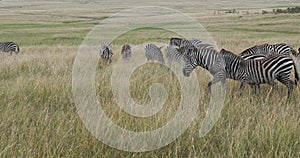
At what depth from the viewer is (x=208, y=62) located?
7793mm

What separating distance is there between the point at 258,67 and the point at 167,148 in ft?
11.4

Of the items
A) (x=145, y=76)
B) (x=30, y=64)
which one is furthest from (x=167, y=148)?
(x=30, y=64)

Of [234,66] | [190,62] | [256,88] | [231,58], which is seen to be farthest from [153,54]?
[256,88]

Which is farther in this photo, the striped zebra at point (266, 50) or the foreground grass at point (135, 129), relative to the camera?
the striped zebra at point (266, 50)

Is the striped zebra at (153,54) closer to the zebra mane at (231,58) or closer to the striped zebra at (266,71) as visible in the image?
the zebra mane at (231,58)

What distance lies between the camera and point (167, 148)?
12.8 ft

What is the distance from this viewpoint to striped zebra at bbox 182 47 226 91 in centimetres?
707

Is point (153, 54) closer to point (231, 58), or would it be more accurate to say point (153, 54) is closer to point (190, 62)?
point (190, 62)

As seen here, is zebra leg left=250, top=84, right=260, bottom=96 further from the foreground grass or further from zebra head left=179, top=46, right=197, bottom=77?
zebra head left=179, top=46, right=197, bottom=77

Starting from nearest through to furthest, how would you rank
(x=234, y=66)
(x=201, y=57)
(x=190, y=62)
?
(x=234, y=66) → (x=201, y=57) → (x=190, y=62)

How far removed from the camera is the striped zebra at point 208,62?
7070mm

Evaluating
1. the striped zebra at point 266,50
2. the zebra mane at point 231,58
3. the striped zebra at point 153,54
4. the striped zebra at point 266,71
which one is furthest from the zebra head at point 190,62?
the striped zebra at point 153,54

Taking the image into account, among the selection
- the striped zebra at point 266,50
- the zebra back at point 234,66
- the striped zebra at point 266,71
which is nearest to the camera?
the striped zebra at point 266,71

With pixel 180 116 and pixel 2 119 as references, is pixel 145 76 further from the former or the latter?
pixel 2 119
